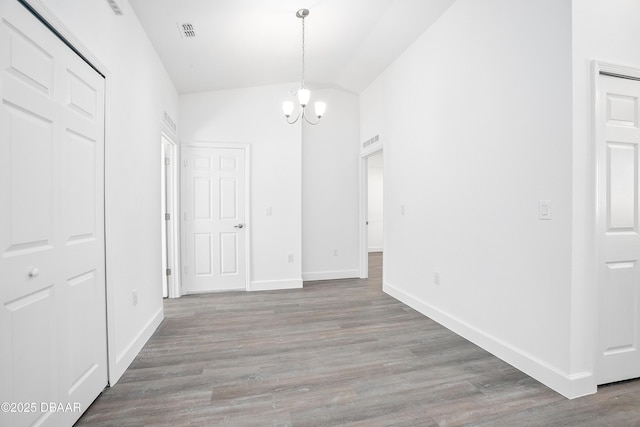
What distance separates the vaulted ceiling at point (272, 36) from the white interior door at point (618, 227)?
1696 mm

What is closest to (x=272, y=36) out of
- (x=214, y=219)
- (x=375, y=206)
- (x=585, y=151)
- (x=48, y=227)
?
(x=214, y=219)

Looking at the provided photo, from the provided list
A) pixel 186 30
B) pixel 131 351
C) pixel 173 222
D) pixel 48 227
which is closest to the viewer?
pixel 48 227

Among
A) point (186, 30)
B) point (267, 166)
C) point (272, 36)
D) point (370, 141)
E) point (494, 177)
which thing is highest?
point (272, 36)

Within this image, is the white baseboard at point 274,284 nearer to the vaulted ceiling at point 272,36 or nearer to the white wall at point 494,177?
the white wall at point 494,177

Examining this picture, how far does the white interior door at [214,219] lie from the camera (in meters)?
4.21

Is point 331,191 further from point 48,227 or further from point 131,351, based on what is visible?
point 48,227

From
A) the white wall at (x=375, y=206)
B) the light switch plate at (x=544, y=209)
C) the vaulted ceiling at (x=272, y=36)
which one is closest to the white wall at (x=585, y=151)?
the light switch plate at (x=544, y=209)

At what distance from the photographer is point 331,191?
5031 mm

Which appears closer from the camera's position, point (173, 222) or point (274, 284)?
point (173, 222)

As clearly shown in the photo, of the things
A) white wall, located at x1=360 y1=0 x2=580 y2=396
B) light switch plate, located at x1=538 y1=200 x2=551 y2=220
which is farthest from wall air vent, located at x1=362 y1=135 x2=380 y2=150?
light switch plate, located at x1=538 y1=200 x2=551 y2=220

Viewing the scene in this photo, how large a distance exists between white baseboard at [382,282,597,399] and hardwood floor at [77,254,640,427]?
0.16 feet

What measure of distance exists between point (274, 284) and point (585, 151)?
371 centimetres

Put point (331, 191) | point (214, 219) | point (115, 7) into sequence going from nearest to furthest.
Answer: point (115, 7) → point (214, 219) → point (331, 191)

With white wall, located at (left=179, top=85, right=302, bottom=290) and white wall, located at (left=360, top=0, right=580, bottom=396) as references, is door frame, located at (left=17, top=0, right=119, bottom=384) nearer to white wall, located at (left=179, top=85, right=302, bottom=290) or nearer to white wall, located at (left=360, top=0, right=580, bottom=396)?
white wall, located at (left=179, top=85, right=302, bottom=290)
